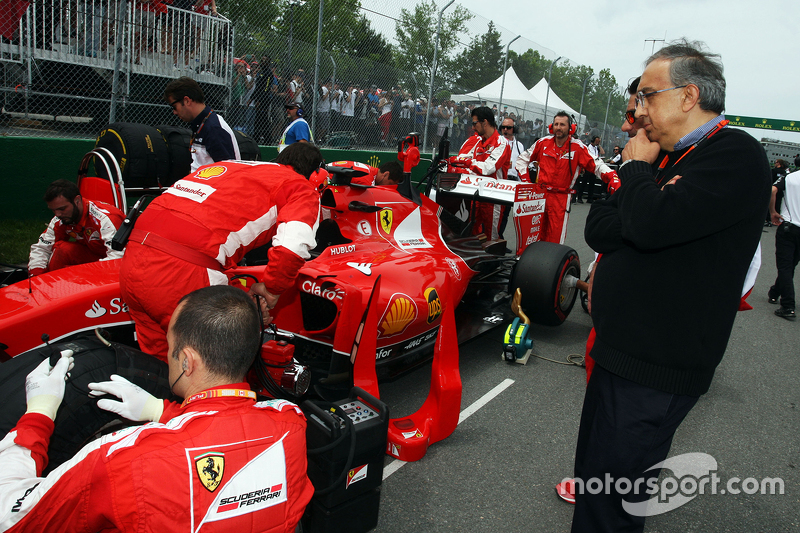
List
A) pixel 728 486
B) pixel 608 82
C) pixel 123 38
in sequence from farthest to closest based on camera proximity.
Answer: pixel 608 82 → pixel 123 38 → pixel 728 486

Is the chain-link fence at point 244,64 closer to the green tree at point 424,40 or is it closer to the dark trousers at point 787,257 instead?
the green tree at point 424,40

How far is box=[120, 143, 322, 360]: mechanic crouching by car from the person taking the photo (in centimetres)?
233

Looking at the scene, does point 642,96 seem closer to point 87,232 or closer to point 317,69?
point 87,232

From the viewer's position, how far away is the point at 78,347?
5.95ft

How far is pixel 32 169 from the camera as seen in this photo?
5.87m

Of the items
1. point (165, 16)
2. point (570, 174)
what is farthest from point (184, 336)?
point (165, 16)

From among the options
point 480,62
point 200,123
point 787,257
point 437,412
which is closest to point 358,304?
point 437,412

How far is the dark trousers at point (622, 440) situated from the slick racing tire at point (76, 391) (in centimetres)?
152

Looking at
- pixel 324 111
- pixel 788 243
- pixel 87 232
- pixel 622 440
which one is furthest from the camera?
pixel 324 111

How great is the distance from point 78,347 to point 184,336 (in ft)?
2.34

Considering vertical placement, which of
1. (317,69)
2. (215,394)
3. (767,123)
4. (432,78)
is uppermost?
(767,123)

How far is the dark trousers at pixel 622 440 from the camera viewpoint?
1596mm

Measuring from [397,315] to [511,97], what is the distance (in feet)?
54.9

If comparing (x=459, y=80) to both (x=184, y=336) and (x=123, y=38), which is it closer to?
(x=123, y=38)
